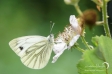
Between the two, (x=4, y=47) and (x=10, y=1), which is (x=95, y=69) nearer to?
(x=4, y=47)

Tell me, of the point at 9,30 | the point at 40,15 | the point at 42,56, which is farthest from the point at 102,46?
the point at 40,15

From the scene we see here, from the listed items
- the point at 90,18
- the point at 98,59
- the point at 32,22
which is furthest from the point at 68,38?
the point at 32,22

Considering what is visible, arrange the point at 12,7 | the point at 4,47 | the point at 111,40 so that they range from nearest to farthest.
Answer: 1. the point at 111,40
2. the point at 4,47
3. the point at 12,7

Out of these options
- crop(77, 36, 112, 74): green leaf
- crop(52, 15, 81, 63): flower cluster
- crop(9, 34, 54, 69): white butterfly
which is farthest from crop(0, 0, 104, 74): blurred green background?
crop(77, 36, 112, 74): green leaf

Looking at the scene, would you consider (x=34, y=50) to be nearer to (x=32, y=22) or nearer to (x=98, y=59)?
(x=98, y=59)

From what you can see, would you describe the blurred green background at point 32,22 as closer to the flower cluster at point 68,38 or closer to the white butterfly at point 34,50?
the white butterfly at point 34,50

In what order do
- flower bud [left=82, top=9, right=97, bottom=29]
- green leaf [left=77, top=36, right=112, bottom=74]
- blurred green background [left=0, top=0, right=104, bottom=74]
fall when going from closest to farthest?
flower bud [left=82, top=9, right=97, bottom=29], green leaf [left=77, top=36, right=112, bottom=74], blurred green background [left=0, top=0, right=104, bottom=74]

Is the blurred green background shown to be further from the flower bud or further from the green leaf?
the flower bud
